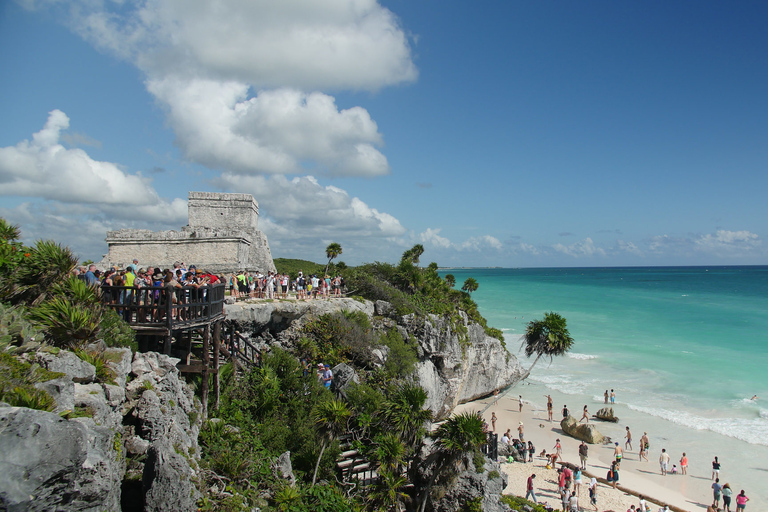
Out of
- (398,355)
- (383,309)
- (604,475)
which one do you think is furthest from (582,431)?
(383,309)

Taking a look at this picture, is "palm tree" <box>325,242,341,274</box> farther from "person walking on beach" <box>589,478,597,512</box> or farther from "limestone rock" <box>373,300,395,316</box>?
"person walking on beach" <box>589,478,597,512</box>

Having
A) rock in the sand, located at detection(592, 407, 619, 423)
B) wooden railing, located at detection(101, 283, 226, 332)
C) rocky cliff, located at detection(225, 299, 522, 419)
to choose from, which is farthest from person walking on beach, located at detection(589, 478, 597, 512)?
wooden railing, located at detection(101, 283, 226, 332)

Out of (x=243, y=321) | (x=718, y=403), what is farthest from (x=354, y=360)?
(x=718, y=403)

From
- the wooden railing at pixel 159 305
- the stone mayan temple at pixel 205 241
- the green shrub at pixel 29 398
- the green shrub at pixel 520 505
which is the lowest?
the green shrub at pixel 520 505

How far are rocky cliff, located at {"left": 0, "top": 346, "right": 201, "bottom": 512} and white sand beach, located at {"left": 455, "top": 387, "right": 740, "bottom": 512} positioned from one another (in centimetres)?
1434

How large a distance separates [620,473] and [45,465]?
69.5 ft

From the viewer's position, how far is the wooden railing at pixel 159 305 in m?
8.04

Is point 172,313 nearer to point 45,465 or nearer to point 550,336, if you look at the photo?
point 45,465

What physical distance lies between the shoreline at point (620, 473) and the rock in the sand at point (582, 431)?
1.05ft

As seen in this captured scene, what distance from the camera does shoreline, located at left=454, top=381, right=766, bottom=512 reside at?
15745 millimetres

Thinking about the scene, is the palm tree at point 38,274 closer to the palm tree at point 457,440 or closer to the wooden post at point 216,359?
the wooden post at point 216,359

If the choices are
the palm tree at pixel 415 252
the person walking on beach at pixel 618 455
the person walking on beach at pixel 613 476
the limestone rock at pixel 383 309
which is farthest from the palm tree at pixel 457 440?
the palm tree at pixel 415 252

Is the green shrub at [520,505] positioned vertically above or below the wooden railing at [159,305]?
below

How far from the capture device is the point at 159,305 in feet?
26.9
